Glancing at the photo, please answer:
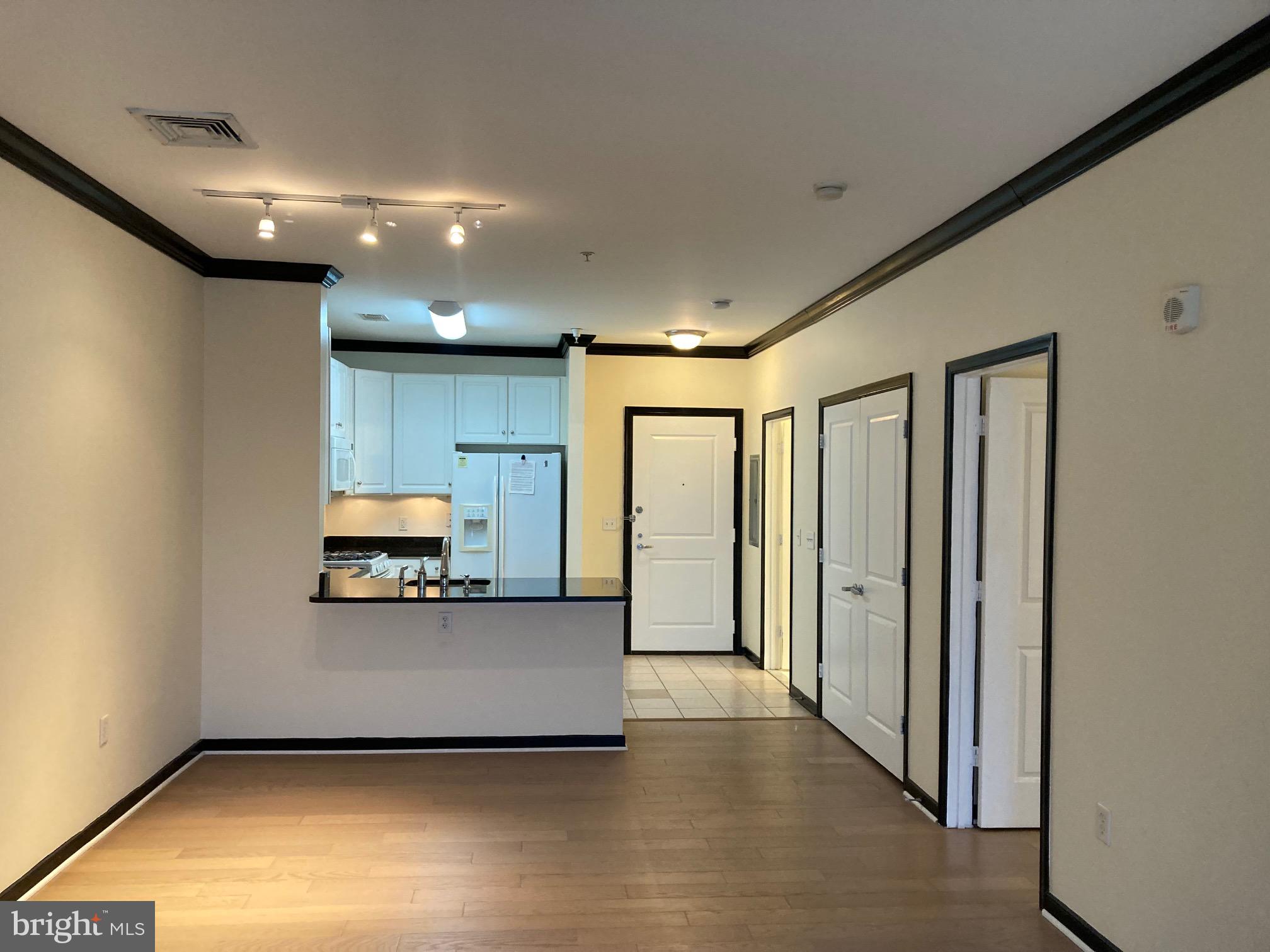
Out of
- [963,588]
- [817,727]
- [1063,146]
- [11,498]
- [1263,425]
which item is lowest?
[817,727]

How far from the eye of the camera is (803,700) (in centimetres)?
584

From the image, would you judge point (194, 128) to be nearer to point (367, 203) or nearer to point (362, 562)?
point (367, 203)

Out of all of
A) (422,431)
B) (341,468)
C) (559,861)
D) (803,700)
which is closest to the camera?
(559,861)

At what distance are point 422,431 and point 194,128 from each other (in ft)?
14.0

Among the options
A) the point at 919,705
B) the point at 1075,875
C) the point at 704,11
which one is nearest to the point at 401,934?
the point at 1075,875

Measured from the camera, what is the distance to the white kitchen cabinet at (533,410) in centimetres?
712

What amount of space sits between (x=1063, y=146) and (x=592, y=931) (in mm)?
2947

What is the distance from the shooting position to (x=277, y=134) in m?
2.83

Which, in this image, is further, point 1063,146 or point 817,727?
point 817,727

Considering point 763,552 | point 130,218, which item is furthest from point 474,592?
point 763,552

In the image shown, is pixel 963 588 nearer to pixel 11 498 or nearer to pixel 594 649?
pixel 594 649

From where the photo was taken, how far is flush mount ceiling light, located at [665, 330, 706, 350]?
632 cm

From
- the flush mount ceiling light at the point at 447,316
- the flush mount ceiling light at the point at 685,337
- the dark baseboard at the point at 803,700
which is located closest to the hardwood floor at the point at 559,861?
the dark baseboard at the point at 803,700

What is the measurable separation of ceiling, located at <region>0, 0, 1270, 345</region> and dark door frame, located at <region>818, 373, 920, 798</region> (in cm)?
74
